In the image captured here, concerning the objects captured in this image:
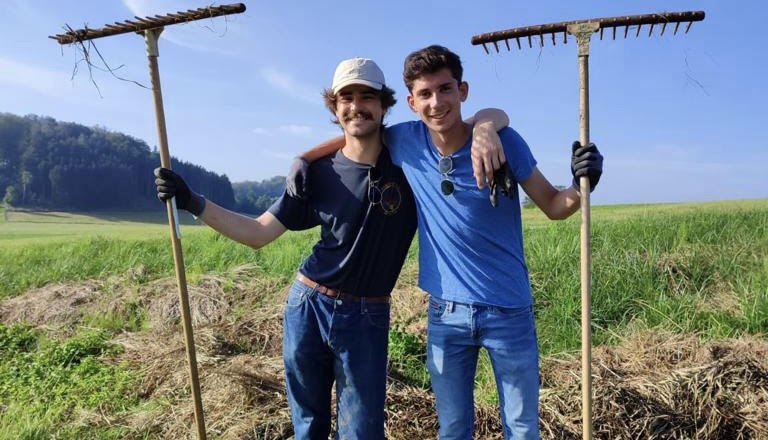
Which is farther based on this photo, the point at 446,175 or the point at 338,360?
the point at 338,360

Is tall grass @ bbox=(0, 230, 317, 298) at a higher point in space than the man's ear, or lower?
lower

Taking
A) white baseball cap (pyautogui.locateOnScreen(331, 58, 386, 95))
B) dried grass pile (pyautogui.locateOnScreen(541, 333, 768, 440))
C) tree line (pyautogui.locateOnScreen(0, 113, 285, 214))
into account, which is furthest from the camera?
tree line (pyautogui.locateOnScreen(0, 113, 285, 214))

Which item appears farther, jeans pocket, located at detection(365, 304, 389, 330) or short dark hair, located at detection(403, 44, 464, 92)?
jeans pocket, located at detection(365, 304, 389, 330)

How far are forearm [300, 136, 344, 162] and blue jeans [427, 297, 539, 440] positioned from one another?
901 mm

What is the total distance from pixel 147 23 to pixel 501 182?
1852 millimetres

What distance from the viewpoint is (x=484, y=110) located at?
2.36 metres

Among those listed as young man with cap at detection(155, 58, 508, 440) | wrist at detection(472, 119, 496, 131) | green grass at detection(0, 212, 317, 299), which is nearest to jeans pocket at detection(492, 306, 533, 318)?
young man with cap at detection(155, 58, 508, 440)

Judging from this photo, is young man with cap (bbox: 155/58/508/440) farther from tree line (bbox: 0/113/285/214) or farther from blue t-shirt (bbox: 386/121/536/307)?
tree line (bbox: 0/113/285/214)

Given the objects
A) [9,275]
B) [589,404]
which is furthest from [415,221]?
[9,275]

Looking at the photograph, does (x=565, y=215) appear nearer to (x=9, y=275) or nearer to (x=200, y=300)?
(x=200, y=300)

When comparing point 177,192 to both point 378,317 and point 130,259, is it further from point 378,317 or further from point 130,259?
point 130,259

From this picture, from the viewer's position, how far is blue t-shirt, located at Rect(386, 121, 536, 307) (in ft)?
7.20

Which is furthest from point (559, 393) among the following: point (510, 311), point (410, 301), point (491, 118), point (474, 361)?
point (410, 301)

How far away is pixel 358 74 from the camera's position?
2.35 metres
